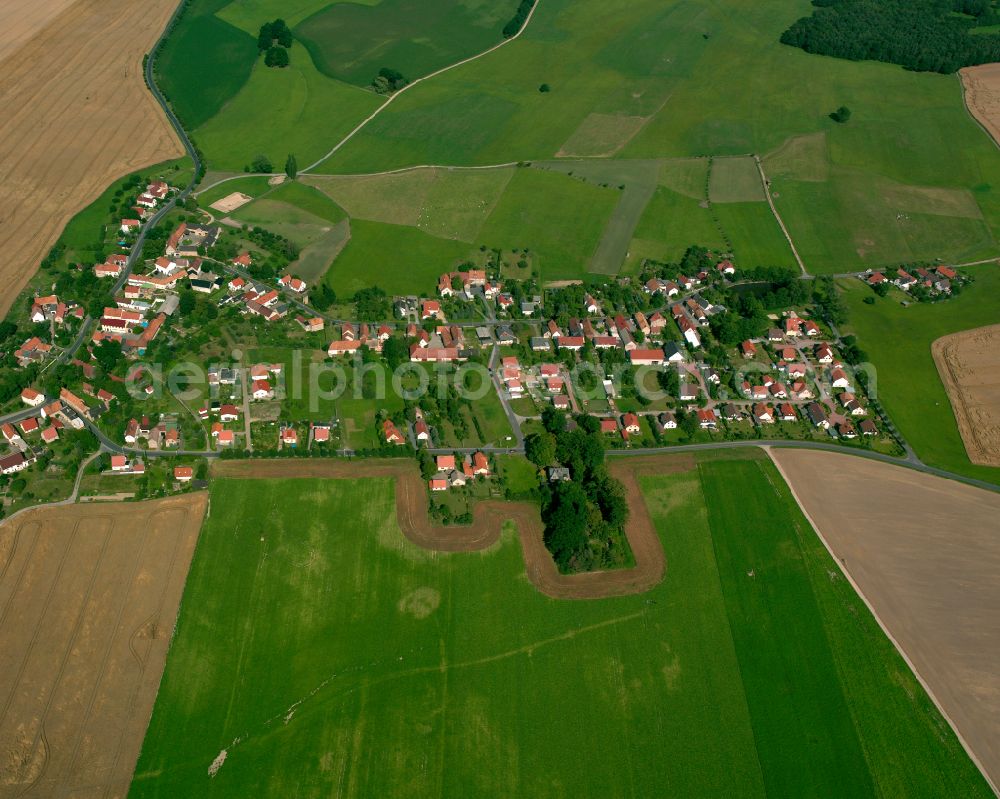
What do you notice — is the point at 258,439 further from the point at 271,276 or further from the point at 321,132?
the point at 321,132

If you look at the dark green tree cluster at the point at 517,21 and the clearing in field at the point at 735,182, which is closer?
the clearing in field at the point at 735,182

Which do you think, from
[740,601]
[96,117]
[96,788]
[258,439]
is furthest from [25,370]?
[740,601]

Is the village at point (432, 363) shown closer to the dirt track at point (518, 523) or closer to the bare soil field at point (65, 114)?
the dirt track at point (518, 523)

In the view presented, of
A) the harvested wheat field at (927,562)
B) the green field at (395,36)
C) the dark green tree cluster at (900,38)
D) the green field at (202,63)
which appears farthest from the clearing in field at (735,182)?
the green field at (202,63)

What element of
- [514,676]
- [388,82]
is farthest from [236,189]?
[514,676]

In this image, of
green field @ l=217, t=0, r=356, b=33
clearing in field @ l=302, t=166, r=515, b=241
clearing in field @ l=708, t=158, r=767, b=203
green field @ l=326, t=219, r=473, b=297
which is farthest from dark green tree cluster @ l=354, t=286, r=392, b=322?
green field @ l=217, t=0, r=356, b=33

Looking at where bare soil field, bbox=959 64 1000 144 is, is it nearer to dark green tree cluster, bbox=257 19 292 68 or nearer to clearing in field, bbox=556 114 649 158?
clearing in field, bbox=556 114 649 158
